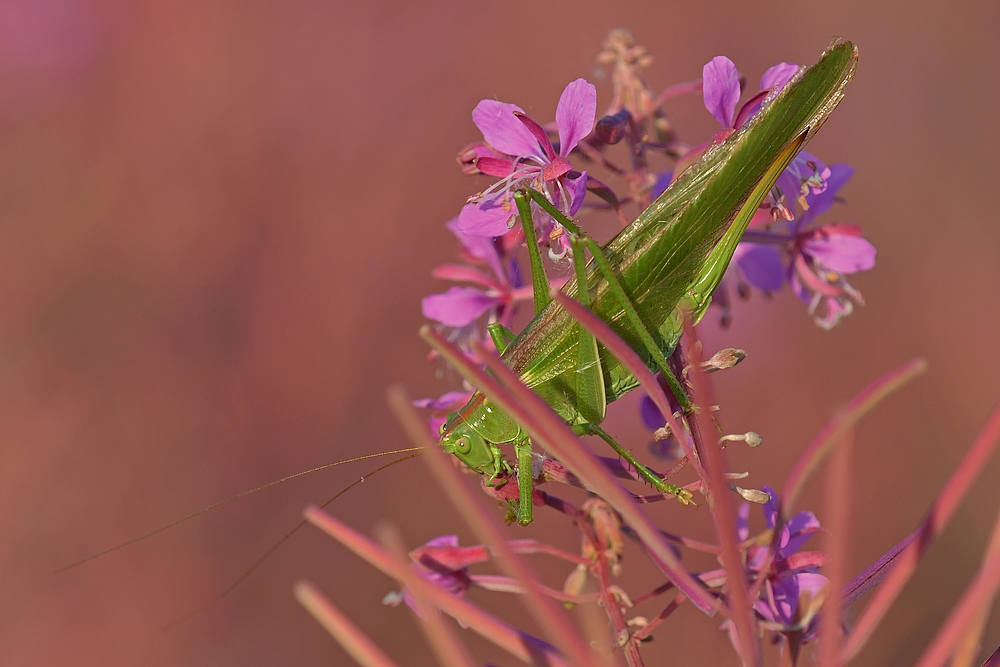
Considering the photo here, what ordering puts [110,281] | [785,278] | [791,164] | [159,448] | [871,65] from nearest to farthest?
[791,164]
[785,278]
[159,448]
[110,281]
[871,65]

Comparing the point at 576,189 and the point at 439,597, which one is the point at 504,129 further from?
the point at 439,597

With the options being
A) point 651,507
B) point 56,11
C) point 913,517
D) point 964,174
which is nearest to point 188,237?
point 56,11

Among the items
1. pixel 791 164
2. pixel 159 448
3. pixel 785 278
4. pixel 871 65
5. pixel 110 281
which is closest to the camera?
pixel 791 164

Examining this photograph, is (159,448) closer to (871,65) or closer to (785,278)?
(785,278)

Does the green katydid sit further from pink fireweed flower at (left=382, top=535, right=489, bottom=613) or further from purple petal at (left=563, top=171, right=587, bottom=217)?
pink fireweed flower at (left=382, top=535, right=489, bottom=613)

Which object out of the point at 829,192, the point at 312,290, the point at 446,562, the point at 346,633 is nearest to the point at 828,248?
the point at 829,192

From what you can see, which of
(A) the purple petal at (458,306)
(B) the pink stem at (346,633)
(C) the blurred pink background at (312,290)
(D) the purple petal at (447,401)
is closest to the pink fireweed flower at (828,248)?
(A) the purple petal at (458,306)

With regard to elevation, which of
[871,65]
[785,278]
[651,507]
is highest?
[871,65]
